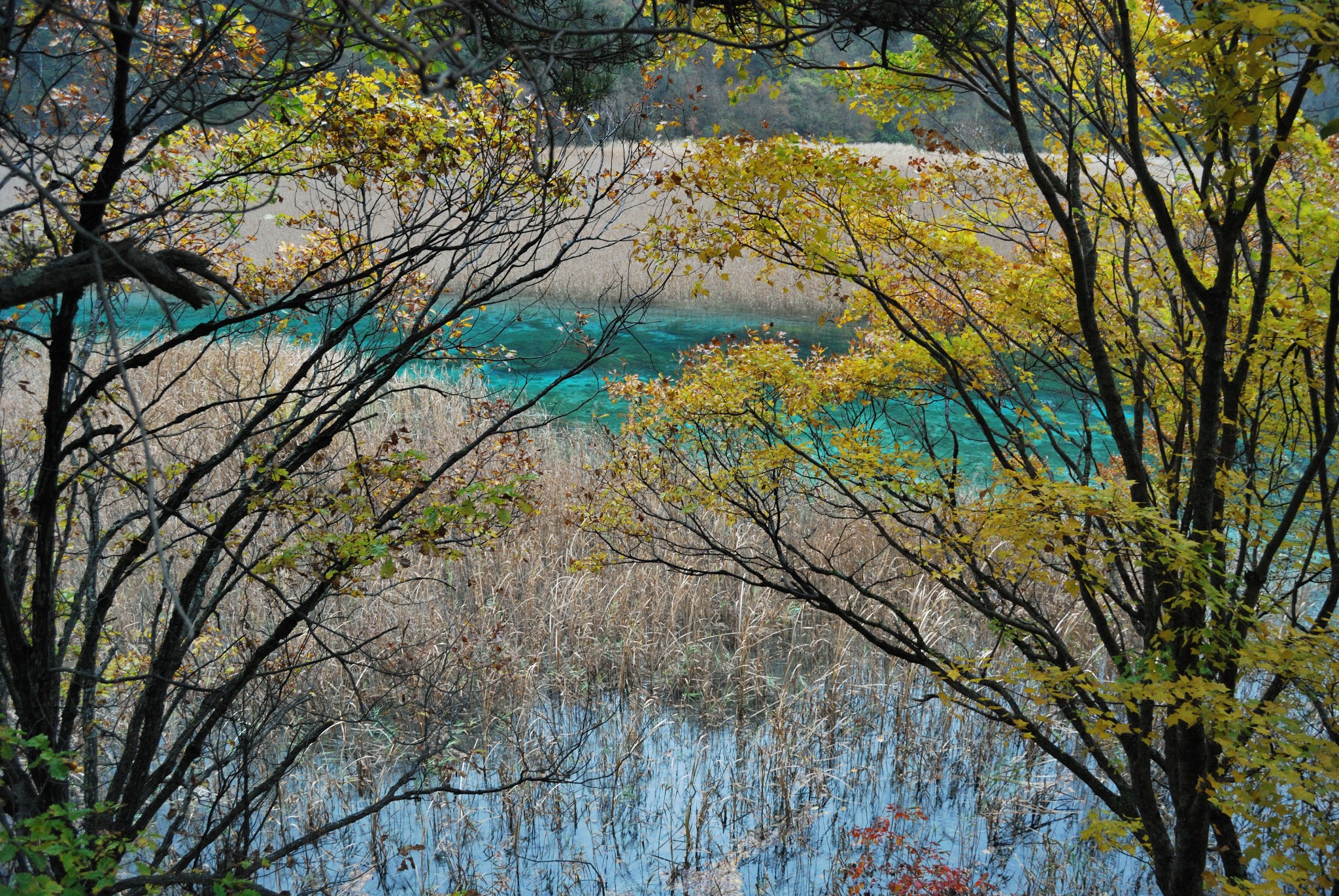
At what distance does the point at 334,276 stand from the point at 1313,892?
4.84 m

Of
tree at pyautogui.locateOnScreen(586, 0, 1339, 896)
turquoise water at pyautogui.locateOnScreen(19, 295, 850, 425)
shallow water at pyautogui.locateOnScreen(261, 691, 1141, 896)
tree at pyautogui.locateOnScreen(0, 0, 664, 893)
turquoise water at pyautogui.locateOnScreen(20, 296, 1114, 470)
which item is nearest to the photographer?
tree at pyautogui.locateOnScreen(0, 0, 664, 893)

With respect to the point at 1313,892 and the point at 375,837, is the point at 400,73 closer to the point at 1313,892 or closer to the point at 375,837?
the point at 375,837

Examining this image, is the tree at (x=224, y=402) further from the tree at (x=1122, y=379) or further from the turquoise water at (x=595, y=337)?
the turquoise water at (x=595, y=337)

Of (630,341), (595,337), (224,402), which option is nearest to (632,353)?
(630,341)

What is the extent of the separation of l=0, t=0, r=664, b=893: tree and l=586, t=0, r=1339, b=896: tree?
1.14 m

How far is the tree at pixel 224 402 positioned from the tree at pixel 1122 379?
114 centimetres

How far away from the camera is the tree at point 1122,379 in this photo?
249cm

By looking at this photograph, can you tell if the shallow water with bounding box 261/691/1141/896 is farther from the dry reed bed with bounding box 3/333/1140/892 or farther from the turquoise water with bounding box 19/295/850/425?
the turquoise water with bounding box 19/295/850/425

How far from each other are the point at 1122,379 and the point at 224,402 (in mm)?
4294

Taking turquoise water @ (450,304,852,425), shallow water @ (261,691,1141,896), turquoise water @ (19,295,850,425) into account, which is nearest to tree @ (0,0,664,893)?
shallow water @ (261,691,1141,896)

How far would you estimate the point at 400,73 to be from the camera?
389 cm

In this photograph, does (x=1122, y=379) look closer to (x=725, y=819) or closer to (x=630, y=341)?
(x=725, y=819)

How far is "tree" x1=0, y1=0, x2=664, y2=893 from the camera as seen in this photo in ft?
7.65

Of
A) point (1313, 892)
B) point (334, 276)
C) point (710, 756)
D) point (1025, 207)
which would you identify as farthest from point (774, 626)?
point (1313, 892)
